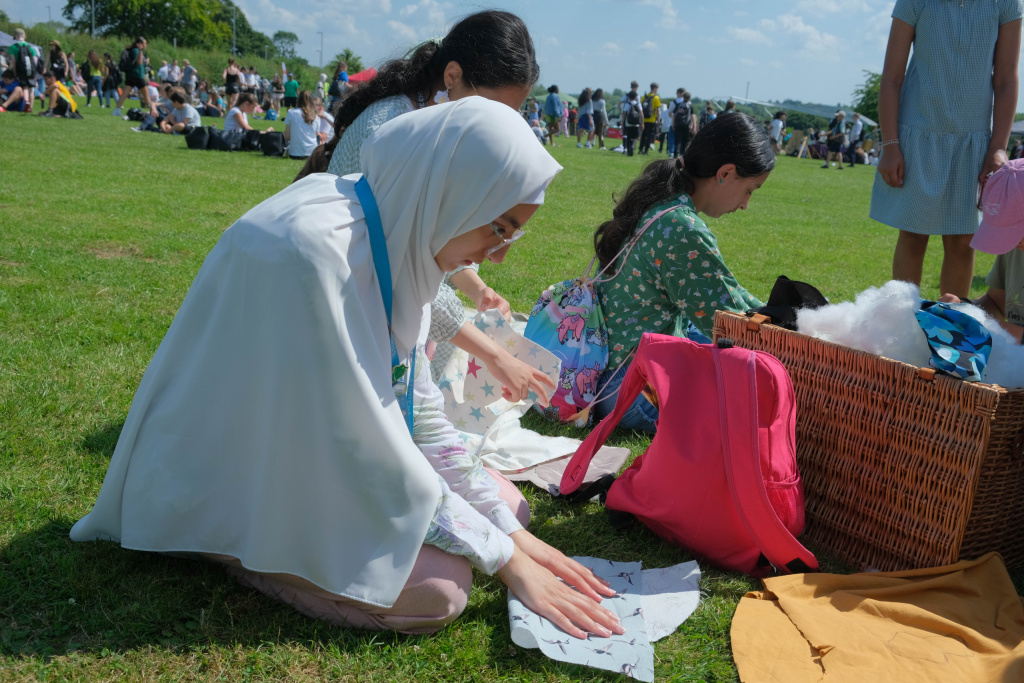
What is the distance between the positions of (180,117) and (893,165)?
54.1ft

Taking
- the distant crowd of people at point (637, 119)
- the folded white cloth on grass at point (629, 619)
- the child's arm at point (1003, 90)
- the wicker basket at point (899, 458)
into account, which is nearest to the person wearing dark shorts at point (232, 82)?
the distant crowd of people at point (637, 119)

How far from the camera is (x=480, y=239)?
189 cm

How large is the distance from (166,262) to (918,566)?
16.8 feet

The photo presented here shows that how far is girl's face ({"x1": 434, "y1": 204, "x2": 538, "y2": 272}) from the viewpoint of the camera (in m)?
1.87

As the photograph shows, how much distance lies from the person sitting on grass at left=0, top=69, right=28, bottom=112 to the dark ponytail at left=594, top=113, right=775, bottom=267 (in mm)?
18956

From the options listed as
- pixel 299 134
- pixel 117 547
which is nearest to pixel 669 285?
pixel 117 547

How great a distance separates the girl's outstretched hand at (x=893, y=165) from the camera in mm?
3799

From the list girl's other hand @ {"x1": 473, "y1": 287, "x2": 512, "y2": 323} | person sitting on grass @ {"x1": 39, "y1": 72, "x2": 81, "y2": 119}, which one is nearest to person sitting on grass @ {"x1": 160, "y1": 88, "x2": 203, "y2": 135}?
person sitting on grass @ {"x1": 39, "y1": 72, "x2": 81, "y2": 119}

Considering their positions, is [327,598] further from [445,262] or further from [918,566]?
[918,566]

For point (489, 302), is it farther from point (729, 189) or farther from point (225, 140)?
point (225, 140)

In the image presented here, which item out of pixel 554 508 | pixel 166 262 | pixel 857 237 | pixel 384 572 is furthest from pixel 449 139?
pixel 857 237

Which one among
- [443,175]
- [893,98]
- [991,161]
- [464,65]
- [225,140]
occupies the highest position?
[893,98]

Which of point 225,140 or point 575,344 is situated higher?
point 225,140

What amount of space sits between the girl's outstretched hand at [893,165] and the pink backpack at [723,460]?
209cm
